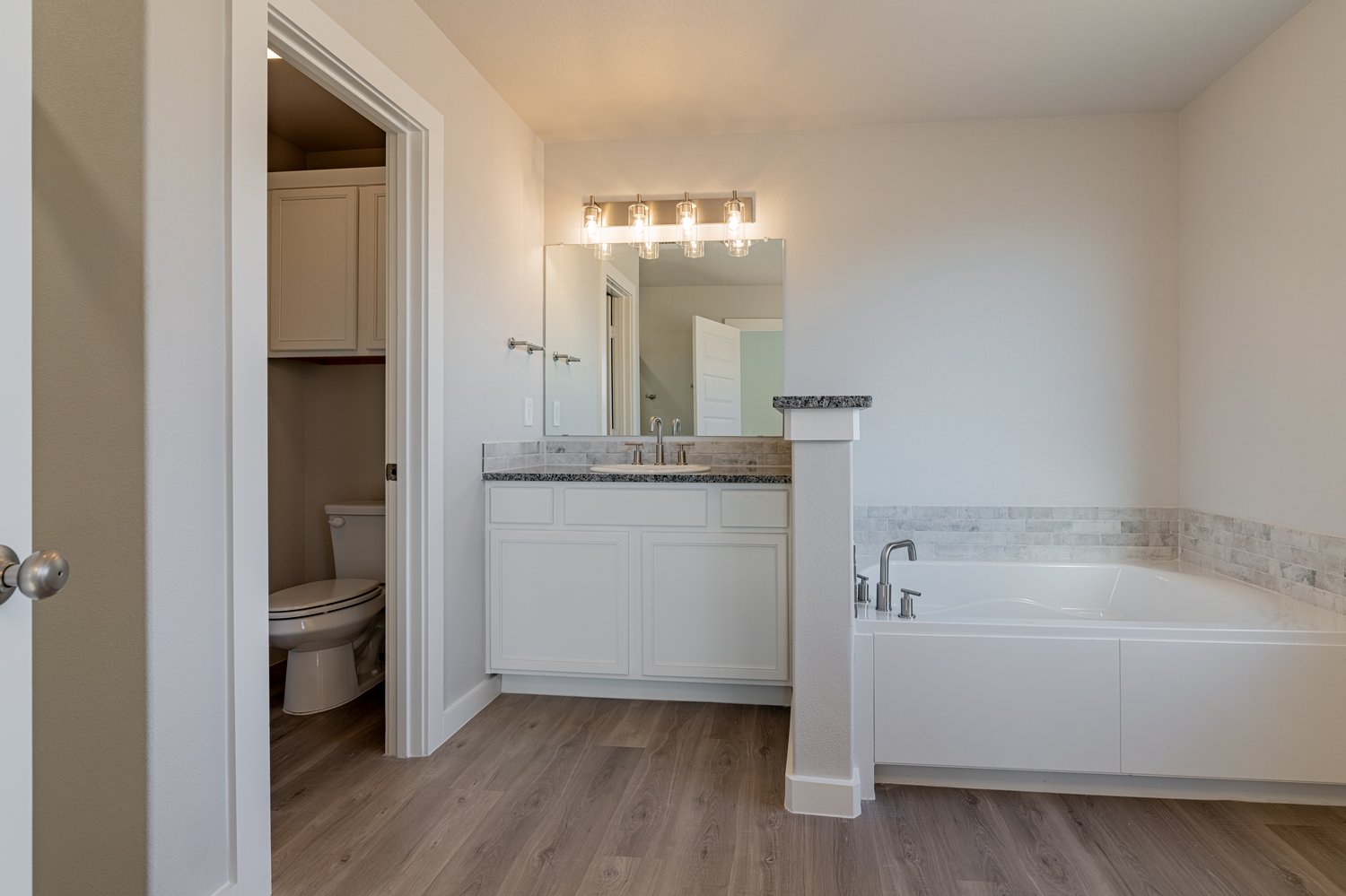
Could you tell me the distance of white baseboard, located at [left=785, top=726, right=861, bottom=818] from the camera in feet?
7.00

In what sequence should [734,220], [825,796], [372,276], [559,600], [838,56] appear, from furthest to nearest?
[734,220]
[372,276]
[559,600]
[838,56]
[825,796]

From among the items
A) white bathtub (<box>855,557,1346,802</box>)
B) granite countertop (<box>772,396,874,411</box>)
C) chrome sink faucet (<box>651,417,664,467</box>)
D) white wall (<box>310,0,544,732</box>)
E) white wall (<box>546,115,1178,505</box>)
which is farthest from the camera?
chrome sink faucet (<box>651,417,664,467</box>)

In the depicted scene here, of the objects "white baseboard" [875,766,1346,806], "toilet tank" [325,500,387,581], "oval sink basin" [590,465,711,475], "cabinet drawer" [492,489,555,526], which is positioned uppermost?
"oval sink basin" [590,465,711,475]

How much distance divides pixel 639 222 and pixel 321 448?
1797mm

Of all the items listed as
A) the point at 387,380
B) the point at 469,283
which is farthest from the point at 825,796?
the point at 469,283

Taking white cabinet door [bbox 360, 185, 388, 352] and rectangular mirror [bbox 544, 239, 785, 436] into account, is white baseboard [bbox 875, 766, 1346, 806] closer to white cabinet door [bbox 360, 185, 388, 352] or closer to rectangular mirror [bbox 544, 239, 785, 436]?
rectangular mirror [bbox 544, 239, 785, 436]

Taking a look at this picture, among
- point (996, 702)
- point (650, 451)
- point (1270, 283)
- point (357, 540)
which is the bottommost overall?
point (996, 702)

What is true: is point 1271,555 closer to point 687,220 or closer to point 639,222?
point 687,220

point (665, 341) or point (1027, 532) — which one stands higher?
point (665, 341)

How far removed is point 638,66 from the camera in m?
2.81

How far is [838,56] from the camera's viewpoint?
2.74m

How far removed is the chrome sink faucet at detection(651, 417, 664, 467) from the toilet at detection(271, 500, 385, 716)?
3.85 ft

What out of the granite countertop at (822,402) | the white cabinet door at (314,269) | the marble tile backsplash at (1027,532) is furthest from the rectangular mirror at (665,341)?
the granite countertop at (822,402)
